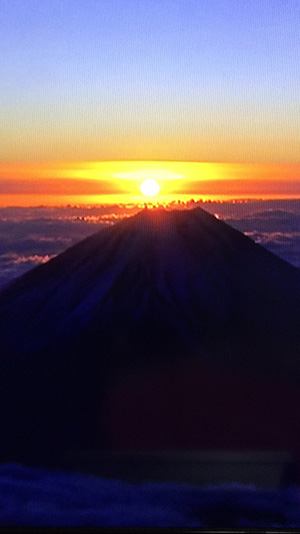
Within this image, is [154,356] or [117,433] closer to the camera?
[117,433]

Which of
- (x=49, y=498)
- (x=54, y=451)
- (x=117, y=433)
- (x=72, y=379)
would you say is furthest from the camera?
(x=72, y=379)

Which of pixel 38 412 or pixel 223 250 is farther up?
pixel 223 250

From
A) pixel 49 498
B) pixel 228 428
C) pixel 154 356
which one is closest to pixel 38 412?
pixel 154 356

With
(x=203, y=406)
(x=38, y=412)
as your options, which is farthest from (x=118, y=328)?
(x=203, y=406)

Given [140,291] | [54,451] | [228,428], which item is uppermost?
[140,291]

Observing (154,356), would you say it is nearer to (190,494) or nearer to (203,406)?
(203,406)

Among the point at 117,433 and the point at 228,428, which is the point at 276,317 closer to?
the point at 228,428

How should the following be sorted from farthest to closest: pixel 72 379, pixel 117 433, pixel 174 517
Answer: pixel 72 379
pixel 117 433
pixel 174 517
